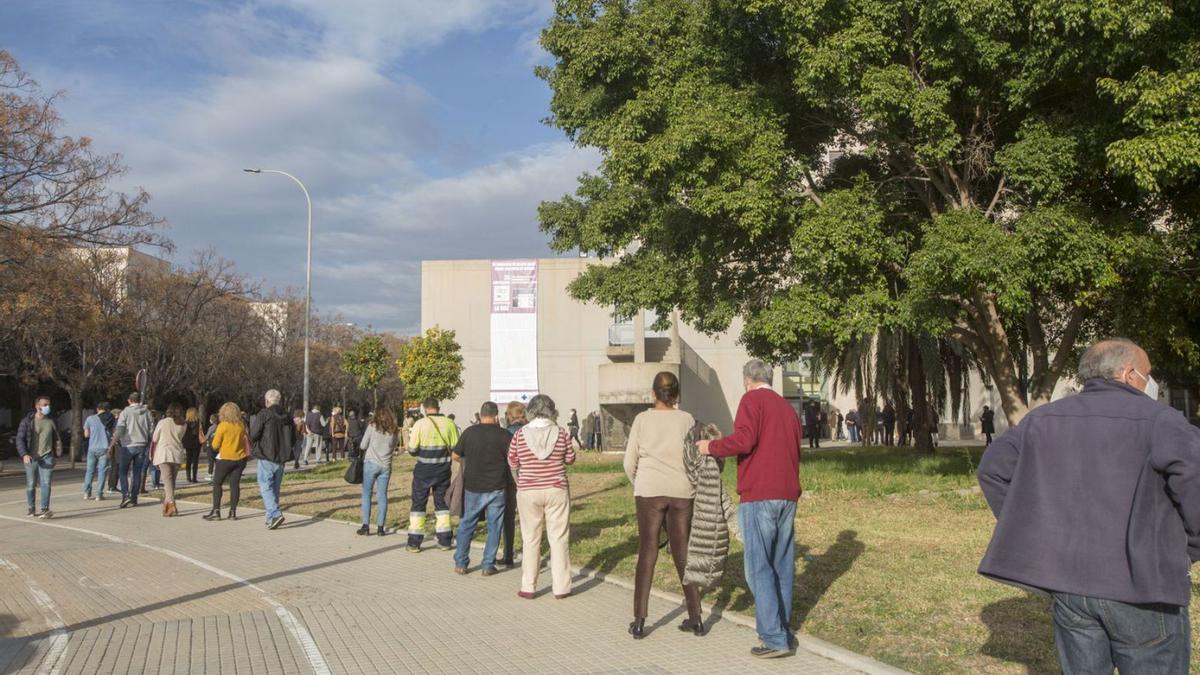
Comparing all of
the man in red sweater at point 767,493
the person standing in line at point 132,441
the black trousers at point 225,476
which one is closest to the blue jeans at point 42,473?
the person standing in line at point 132,441

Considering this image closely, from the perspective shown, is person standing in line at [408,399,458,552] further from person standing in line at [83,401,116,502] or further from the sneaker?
person standing in line at [83,401,116,502]

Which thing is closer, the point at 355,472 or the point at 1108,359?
the point at 1108,359

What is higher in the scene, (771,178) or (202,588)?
(771,178)

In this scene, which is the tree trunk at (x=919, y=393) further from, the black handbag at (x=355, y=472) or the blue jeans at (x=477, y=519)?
the blue jeans at (x=477, y=519)

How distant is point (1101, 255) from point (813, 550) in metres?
6.24

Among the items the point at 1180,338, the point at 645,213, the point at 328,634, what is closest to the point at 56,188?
the point at 645,213

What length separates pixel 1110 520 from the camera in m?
3.72

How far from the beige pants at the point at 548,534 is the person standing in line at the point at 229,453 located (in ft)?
23.9

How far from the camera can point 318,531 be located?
43.7 ft

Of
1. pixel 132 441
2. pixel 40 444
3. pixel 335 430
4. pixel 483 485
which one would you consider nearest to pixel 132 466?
pixel 132 441

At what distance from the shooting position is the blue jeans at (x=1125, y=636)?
3.65m

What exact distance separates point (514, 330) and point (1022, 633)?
143 feet

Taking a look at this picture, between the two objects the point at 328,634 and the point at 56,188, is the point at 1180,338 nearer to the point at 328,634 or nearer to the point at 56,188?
the point at 328,634

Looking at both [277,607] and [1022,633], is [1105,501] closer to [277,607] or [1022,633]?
[1022,633]
